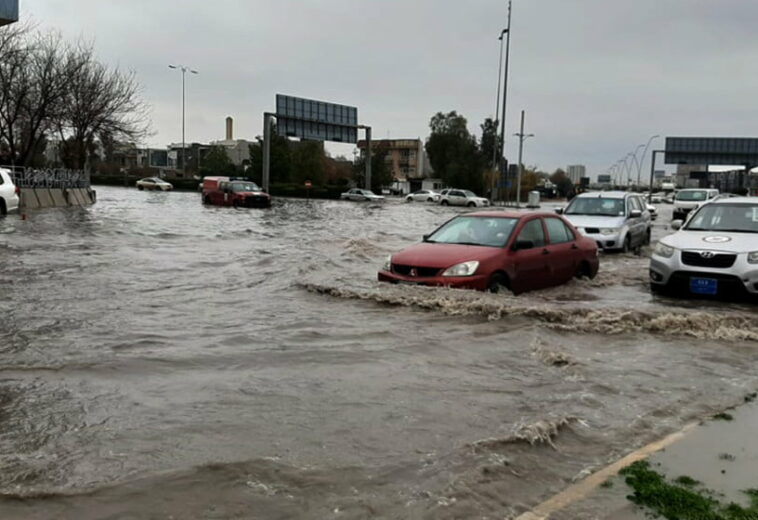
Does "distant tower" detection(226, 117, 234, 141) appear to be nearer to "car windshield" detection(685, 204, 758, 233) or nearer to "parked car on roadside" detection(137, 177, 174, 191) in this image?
"parked car on roadside" detection(137, 177, 174, 191)

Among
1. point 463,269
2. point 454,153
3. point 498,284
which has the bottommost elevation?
point 498,284

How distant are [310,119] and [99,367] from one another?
4861cm

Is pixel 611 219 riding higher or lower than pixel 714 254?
higher

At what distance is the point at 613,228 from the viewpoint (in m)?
16.2

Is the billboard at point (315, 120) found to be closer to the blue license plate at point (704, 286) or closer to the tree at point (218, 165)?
the tree at point (218, 165)

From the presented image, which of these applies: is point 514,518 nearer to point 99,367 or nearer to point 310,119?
point 99,367

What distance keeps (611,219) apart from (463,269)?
9.36 meters

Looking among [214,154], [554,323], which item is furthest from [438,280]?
[214,154]

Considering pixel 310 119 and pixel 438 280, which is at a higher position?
pixel 310 119

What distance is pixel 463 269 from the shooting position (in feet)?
28.3

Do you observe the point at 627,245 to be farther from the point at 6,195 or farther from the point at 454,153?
the point at 454,153

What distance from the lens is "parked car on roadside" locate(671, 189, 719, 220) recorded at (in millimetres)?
31552

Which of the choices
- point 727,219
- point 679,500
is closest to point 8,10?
point 727,219

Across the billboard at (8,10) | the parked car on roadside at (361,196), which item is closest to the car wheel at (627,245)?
the billboard at (8,10)
